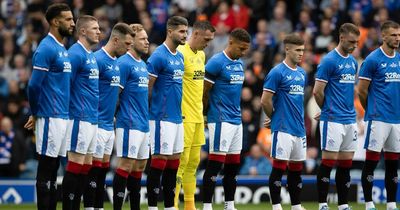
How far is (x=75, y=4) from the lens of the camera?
1016 inches

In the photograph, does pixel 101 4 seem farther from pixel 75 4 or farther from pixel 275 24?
pixel 275 24

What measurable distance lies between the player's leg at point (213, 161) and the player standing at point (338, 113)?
1.51m

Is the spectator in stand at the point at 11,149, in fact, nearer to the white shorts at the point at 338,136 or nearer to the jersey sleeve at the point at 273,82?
the jersey sleeve at the point at 273,82

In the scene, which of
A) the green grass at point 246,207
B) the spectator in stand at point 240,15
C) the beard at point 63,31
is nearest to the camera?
the beard at point 63,31

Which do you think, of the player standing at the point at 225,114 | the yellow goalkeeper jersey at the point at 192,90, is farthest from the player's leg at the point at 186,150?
the player standing at the point at 225,114

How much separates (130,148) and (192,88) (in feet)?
5.79

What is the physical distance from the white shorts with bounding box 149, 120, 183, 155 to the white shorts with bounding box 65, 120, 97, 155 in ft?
4.99

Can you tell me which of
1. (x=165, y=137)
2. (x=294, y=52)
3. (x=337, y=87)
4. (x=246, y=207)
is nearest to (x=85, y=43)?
(x=165, y=137)

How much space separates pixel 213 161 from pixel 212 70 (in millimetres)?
1369

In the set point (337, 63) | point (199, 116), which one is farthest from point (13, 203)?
point (337, 63)

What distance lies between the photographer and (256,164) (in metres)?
21.0

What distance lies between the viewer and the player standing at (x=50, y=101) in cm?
1303

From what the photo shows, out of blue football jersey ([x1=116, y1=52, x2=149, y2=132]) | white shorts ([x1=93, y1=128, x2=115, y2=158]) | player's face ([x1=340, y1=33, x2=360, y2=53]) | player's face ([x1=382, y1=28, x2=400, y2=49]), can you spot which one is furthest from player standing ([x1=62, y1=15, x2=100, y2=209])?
player's face ([x1=382, y1=28, x2=400, y2=49])

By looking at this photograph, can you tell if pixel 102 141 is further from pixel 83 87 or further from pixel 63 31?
pixel 63 31
